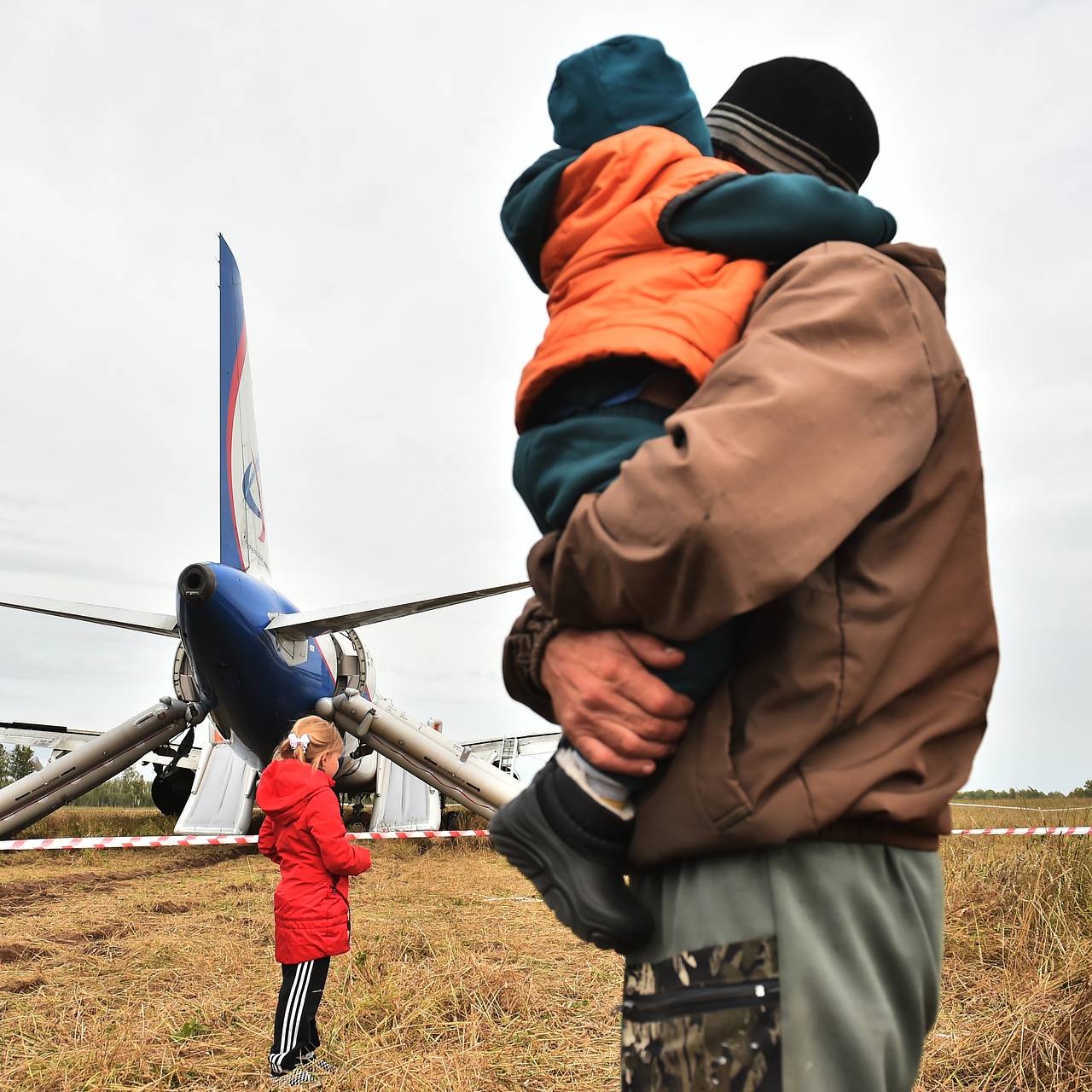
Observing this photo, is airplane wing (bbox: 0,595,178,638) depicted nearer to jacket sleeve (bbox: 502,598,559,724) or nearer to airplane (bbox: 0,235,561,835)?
airplane (bbox: 0,235,561,835)

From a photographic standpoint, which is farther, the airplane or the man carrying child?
the airplane

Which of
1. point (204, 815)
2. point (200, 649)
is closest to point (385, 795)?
point (204, 815)

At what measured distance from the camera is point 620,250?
41.8 inches

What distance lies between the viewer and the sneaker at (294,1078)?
335cm

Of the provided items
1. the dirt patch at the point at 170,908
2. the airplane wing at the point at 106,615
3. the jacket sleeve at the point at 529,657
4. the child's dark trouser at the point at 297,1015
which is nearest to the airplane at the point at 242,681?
the airplane wing at the point at 106,615

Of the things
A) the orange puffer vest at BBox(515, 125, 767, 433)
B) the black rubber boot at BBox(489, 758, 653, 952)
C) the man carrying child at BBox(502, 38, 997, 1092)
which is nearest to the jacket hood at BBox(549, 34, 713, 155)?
the orange puffer vest at BBox(515, 125, 767, 433)

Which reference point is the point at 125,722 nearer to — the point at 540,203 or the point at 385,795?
the point at 385,795

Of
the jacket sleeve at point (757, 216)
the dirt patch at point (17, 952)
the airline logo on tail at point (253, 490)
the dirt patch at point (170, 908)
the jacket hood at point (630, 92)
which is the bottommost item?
the dirt patch at point (17, 952)

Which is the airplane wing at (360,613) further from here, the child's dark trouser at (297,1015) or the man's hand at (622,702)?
the man's hand at (622,702)

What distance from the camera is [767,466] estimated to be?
0.85 metres

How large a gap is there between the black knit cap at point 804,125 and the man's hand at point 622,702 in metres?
0.73

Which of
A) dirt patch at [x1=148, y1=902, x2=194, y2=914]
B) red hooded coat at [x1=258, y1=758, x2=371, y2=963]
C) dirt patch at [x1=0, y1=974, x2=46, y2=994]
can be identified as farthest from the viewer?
dirt patch at [x1=148, y1=902, x2=194, y2=914]

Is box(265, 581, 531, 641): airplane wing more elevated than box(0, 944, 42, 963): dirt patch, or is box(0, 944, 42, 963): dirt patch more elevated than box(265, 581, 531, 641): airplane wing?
box(265, 581, 531, 641): airplane wing

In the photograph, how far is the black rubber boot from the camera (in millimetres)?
979
